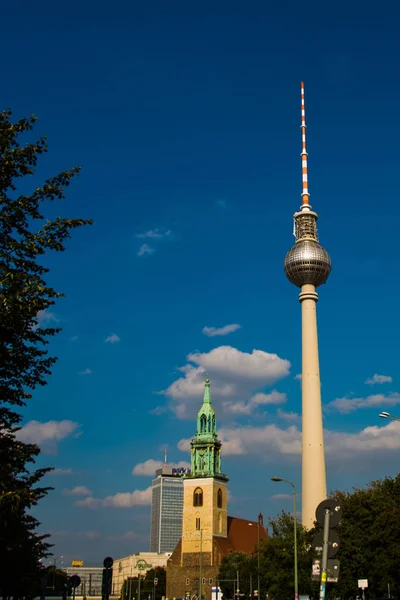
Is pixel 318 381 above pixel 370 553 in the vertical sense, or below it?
above

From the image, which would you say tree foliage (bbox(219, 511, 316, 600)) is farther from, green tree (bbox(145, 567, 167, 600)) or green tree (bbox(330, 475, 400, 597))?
green tree (bbox(145, 567, 167, 600))

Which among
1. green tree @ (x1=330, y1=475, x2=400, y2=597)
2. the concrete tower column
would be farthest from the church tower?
green tree @ (x1=330, y1=475, x2=400, y2=597)

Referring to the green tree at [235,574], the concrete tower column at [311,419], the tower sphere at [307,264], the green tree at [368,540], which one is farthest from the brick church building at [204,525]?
the green tree at [368,540]

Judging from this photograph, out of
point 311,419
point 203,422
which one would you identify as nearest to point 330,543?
point 311,419

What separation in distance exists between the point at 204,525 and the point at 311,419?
37578 mm

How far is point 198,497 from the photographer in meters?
124

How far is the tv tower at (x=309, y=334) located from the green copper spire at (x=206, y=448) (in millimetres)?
34813

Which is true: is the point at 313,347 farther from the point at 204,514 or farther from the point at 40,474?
the point at 40,474

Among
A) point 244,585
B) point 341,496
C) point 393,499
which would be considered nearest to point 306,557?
point 393,499

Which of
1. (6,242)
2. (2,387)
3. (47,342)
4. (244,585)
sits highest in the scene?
(6,242)

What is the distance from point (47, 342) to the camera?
22109mm

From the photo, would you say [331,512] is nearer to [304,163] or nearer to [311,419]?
[311,419]

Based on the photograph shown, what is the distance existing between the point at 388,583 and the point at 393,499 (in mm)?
8453

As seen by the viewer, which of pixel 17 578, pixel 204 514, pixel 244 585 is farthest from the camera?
pixel 204 514
